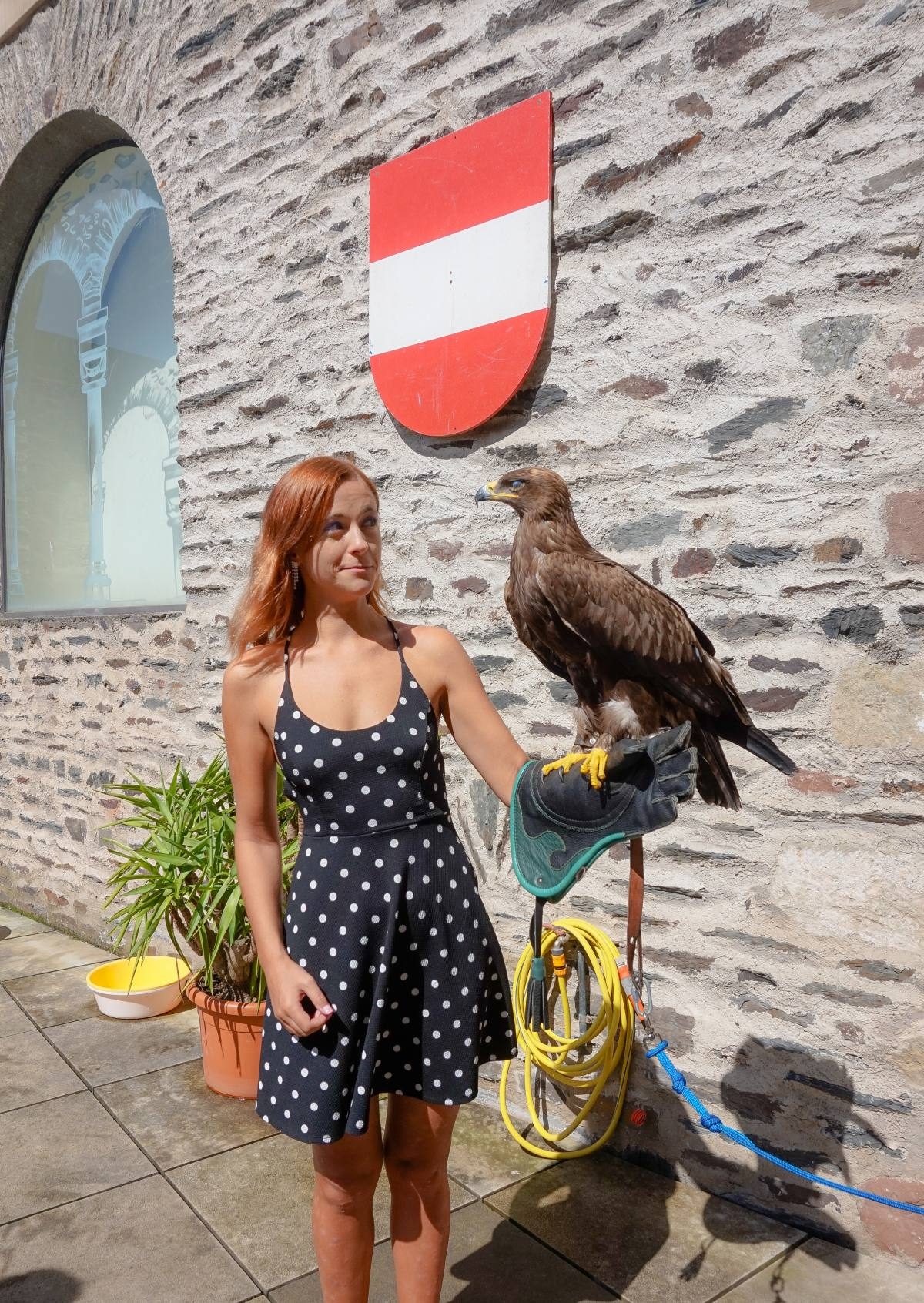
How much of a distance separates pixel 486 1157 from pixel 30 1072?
1.73 metres

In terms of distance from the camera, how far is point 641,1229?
2510mm

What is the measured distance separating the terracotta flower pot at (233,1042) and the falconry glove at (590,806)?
1.85m

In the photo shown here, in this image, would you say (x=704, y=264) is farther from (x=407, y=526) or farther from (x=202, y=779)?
(x=202, y=779)

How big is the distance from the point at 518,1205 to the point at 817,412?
2.26m

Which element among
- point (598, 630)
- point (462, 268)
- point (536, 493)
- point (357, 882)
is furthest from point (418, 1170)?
point (462, 268)

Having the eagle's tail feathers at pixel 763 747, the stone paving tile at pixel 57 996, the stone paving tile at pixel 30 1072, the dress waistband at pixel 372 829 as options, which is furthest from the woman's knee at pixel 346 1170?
the stone paving tile at pixel 57 996

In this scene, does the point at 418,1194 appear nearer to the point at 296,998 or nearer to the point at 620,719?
the point at 296,998

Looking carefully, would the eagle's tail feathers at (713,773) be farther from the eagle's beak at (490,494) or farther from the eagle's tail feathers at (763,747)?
the eagle's beak at (490,494)

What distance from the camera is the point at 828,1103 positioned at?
2.41 meters

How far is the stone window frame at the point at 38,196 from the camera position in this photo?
16.0ft

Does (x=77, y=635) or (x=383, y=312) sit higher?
(x=383, y=312)

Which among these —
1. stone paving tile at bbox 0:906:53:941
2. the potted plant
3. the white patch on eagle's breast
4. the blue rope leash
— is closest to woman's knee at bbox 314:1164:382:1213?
the blue rope leash

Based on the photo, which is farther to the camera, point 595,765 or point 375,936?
point 375,936

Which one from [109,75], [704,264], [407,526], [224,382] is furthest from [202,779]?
[109,75]
